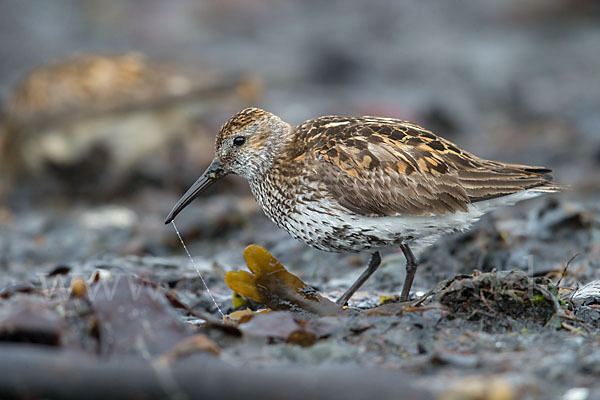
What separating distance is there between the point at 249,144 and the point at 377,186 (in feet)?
3.72

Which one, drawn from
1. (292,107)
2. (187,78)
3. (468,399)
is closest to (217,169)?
(468,399)

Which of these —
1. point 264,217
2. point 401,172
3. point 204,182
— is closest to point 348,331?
point 401,172

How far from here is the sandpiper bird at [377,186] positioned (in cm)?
525

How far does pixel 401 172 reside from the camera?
5.36 metres

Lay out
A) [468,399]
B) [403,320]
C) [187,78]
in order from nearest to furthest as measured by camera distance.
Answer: [468,399]
[403,320]
[187,78]

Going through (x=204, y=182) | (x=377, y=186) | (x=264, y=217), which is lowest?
(x=264, y=217)

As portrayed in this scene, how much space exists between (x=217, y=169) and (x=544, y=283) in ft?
8.73

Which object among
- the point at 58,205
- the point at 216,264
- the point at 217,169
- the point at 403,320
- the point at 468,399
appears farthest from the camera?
the point at 58,205

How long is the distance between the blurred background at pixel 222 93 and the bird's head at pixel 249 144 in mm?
1532

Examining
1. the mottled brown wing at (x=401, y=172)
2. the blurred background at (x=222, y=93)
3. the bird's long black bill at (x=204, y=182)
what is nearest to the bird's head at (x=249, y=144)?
the bird's long black bill at (x=204, y=182)

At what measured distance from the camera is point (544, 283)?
457 cm

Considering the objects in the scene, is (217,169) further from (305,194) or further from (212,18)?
(212,18)

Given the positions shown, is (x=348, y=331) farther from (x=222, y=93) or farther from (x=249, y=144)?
(x=222, y=93)

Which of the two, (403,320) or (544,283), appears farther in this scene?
(544,283)
